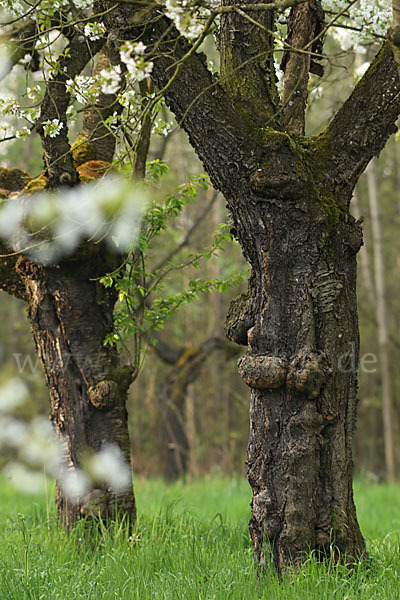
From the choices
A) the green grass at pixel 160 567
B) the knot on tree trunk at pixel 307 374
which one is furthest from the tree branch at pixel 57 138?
the green grass at pixel 160 567

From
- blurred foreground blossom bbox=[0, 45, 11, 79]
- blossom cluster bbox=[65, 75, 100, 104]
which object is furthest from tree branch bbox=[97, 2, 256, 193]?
blurred foreground blossom bbox=[0, 45, 11, 79]

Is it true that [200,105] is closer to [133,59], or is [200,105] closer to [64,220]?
[133,59]

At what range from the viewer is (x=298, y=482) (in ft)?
11.2

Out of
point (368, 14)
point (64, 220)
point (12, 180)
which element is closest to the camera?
point (64, 220)

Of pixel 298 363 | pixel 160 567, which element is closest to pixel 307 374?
pixel 298 363

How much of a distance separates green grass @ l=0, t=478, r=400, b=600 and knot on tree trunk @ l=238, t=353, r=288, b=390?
934 mm

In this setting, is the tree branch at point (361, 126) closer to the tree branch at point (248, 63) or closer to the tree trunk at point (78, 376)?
the tree branch at point (248, 63)

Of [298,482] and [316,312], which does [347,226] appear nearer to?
[316,312]

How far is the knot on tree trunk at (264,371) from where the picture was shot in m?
3.46

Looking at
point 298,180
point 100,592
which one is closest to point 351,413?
point 298,180

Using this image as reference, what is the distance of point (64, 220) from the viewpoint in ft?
14.1

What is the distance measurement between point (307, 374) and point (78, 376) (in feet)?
6.22

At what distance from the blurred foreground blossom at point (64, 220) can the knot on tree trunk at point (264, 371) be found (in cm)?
119

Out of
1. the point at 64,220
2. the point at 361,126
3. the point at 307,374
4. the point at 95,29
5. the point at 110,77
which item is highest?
the point at 95,29
